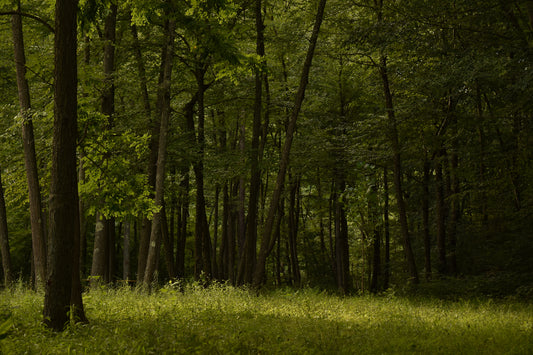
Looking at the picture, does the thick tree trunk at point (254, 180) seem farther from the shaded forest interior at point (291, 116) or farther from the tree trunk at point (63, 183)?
the tree trunk at point (63, 183)

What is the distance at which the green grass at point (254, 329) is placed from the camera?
6637mm

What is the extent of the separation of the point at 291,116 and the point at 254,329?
892 centimetres

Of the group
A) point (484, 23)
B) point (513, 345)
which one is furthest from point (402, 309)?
point (484, 23)

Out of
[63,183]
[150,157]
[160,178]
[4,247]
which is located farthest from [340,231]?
[63,183]

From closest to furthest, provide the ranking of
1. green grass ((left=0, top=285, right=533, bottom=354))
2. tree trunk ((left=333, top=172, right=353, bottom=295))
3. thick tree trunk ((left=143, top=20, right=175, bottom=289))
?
green grass ((left=0, top=285, right=533, bottom=354)) < thick tree trunk ((left=143, top=20, right=175, bottom=289)) < tree trunk ((left=333, top=172, right=353, bottom=295))

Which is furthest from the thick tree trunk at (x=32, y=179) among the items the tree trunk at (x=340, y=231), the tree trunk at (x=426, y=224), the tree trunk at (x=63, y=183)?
the tree trunk at (x=426, y=224)

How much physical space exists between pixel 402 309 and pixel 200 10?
882 centimetres

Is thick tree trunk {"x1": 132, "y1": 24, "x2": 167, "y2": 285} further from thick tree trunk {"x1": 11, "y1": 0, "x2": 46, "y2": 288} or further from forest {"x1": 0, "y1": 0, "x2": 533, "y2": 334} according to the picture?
thick tree trunk {"x1": 11, "y1": 0, "x2": 46, "y2": 288}

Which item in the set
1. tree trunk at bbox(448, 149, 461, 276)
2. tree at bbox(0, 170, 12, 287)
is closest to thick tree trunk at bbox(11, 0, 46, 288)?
tree at bbox(0, 170, 12, 287)

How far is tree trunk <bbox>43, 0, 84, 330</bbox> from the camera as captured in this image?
7.68 m

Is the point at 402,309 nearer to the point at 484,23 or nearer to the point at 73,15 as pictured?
the point at 484,23

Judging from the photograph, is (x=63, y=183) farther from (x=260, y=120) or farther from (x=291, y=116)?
(x=260, y=120)

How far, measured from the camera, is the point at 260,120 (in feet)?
60.4

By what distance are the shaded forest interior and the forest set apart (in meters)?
0.08
